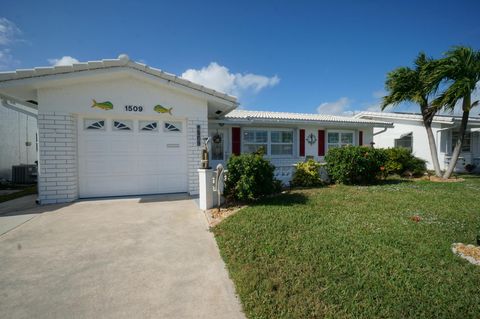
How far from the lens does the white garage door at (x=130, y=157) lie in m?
6.92

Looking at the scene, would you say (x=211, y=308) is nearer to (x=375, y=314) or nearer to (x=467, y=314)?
(x=375, y=314)

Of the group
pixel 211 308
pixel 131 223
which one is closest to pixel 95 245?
pixel 131 223

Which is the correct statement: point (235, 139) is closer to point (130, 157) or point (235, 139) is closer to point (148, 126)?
point (148, 126)

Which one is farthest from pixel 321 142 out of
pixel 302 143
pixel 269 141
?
pixel 269 141

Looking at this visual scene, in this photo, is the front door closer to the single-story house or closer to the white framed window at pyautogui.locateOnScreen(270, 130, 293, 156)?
Result: the single-story house

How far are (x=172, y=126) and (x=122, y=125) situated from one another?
5.03ft

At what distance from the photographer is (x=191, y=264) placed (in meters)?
3.32

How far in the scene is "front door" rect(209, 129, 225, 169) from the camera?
10711 millimetres

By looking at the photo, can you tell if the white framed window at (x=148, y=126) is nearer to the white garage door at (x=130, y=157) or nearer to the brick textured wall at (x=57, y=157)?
the white garage door at (x=130, y=157)

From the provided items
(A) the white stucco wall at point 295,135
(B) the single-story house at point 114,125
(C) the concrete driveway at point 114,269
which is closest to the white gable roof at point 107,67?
(B) the single-story house at point 114,125

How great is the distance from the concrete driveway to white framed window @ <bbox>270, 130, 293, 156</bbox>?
23.8 ft

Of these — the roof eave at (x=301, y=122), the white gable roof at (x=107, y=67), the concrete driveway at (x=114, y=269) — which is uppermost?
the white gable roof at (x=107, y=67)

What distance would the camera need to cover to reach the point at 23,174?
11.0 meters

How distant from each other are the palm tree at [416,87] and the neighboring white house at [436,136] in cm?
315
